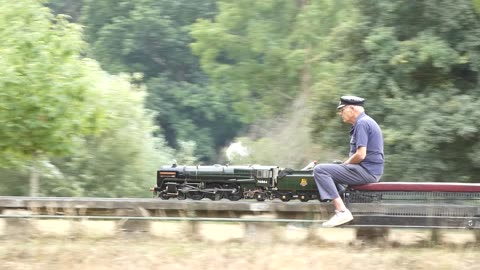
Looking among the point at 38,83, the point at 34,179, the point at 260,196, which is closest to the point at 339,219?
the point at 260,196

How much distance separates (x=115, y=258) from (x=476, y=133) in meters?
10.4

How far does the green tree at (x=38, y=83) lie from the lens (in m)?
16.1

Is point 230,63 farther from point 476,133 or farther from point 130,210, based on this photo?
point 130,210

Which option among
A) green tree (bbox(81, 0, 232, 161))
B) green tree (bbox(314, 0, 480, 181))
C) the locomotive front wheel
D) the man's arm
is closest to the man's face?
the man's arm

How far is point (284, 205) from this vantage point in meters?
8.94

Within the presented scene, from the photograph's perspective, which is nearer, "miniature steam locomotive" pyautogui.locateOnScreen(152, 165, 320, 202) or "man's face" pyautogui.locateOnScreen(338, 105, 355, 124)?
"man's face" pyautogui.locateOnScreen(338, 105, 355, 124)

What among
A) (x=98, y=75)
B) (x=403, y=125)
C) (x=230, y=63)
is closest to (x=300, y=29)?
(x=230, y=63)

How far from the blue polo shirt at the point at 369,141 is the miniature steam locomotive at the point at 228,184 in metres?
1.18

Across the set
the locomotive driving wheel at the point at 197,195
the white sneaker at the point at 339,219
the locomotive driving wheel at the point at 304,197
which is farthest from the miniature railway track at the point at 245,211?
the locomotive driving wheel at the point at 304,197

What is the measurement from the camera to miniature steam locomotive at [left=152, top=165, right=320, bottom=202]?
9.66m

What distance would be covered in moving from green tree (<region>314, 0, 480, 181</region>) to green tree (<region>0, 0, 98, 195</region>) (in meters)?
6.25

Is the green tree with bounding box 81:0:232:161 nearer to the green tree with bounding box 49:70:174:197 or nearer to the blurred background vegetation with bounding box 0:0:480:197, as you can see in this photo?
the blurred background vegetation with bounding box 0:0:480:197

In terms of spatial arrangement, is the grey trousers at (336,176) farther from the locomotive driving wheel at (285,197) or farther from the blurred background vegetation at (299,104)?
the blurred background vegetation at (299,104)

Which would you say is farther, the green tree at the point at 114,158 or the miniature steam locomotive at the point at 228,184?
the green tree at the point at 114,158
